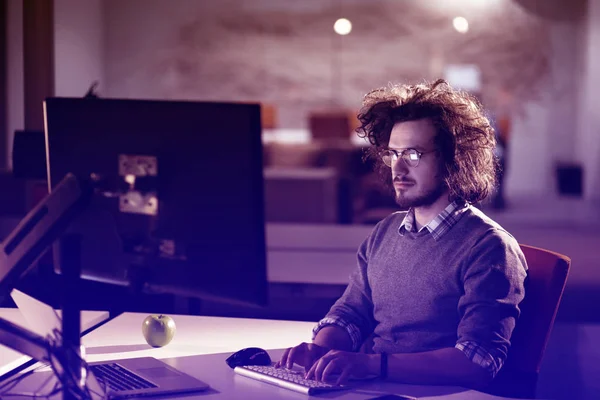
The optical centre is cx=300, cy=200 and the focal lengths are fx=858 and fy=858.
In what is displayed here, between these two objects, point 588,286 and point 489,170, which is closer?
point 489,170

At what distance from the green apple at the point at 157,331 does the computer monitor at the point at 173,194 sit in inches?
9.6

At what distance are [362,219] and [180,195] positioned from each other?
687 cm

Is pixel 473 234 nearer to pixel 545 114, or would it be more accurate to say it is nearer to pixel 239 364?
pixel 239 364

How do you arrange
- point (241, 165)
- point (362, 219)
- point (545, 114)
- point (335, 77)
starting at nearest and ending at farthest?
1. point (241, 165)
2. point (545, 114)
3. point (362, 219)
4. point (335, 77)

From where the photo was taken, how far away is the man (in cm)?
156

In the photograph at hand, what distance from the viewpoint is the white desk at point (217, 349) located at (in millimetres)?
1504

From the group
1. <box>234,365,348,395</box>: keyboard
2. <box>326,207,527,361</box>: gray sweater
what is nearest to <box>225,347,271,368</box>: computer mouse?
<box>234,365,348,395</box>: keyboard

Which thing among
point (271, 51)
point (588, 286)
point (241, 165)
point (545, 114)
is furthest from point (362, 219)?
point (241, 165)

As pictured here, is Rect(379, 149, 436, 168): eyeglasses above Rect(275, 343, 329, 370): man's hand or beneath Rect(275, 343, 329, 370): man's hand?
above

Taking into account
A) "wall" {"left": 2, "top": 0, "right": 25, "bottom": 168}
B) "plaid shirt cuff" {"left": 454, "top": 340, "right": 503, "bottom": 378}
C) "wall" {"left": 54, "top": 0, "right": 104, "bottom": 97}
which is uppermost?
"wall" {"left": 54, "top": 0, "right": 104, "bottom": 97}

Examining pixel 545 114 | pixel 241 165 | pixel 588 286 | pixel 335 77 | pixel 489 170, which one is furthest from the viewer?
pixel 335 77

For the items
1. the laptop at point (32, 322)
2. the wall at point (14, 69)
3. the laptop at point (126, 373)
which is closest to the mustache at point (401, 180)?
the laptop at point (126, 373)

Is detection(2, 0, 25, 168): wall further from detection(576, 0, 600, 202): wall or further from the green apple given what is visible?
detection(576, 0, 600, 202): wall

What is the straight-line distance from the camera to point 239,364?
1.64 m
